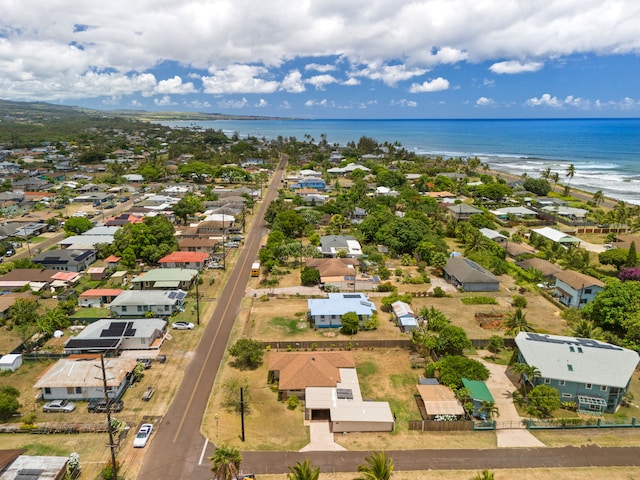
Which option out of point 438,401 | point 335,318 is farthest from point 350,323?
point 438,401

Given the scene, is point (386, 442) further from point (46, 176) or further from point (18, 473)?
point (46, 176)

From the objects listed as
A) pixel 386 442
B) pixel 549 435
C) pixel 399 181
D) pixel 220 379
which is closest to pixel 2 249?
pixel 220 379

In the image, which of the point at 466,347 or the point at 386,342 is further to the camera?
the point at 386,342

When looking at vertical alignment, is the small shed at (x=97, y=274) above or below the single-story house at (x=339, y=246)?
below

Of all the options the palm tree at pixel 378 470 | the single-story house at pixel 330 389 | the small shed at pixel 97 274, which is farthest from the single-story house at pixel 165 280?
the palm tree at pixel 378 470

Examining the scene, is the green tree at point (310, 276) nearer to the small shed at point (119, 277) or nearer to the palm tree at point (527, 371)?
the small shed at point (119, 277)

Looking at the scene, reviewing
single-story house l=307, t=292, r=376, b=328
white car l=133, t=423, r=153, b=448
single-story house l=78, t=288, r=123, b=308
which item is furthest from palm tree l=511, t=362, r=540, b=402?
single-story house l=78, t=288, r=123, b=308

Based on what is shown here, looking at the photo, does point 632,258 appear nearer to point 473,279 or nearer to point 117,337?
point 473,279
